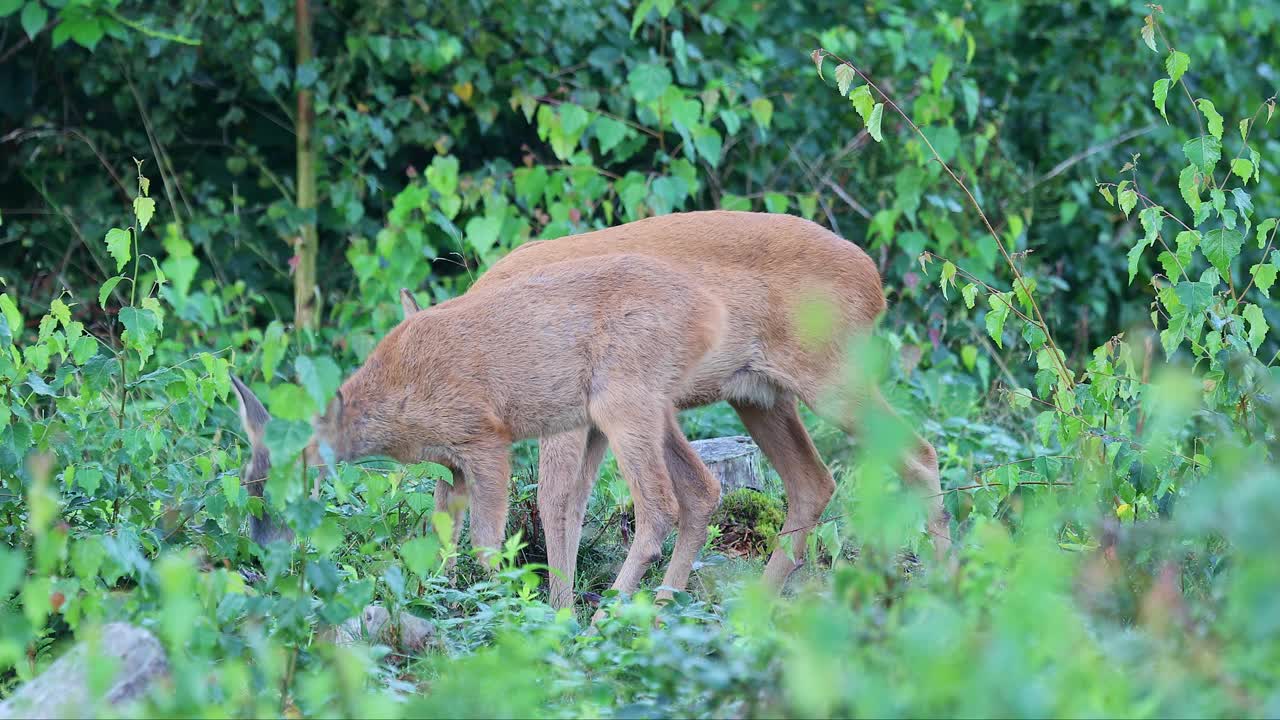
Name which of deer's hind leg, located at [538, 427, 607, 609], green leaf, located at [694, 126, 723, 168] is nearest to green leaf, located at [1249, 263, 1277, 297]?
deer's hind leg, located at [538, 427, 607, 609]

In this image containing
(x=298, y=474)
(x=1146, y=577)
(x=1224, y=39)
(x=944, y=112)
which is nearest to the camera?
(x=298, y=474)

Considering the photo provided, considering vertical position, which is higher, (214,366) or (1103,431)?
(214,366)

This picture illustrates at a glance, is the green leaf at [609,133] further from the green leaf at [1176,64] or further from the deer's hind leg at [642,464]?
the green leaf at [1176,64]

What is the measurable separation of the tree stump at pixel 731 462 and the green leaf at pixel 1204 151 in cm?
268

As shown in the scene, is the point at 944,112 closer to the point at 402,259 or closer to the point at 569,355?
the point at 402,259

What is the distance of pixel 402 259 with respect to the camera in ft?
27.8

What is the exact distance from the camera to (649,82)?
8367 millimetres

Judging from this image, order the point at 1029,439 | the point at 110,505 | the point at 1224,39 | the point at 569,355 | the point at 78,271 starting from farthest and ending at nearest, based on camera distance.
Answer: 1. the point at 1224,39
2. the point at 78,271
3. the point at 1029,439
4. the point at 569,355
5. the point at 110,505

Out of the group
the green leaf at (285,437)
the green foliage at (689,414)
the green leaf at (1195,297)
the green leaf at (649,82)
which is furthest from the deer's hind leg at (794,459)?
the green leaf at (285,437)

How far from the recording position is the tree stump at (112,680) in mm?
3324

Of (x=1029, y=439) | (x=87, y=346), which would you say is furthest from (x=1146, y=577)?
(x=1029, y=439)

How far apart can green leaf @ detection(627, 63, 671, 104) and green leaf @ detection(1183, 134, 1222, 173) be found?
3.95 m

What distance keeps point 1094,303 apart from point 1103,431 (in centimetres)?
546

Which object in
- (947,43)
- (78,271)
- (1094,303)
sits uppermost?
(947,43)
